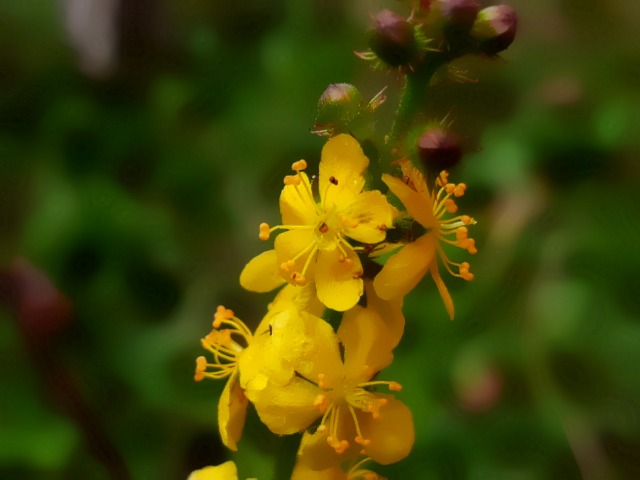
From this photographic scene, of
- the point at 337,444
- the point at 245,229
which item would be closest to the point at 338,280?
the point at 337,444

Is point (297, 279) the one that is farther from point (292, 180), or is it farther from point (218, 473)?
point (218, 473)

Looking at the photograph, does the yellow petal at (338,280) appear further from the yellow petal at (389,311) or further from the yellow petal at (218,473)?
the yellow petal at (218,473)

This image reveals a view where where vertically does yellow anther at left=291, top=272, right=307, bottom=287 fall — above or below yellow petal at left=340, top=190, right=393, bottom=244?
below

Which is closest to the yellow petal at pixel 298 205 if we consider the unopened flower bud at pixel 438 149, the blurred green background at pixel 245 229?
the unopened flower bud at pixel 438 149

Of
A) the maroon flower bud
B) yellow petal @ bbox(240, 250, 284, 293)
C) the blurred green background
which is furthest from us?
the blurred green background

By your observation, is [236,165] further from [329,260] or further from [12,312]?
[329,260]

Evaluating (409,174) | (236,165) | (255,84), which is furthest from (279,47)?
(409,174)

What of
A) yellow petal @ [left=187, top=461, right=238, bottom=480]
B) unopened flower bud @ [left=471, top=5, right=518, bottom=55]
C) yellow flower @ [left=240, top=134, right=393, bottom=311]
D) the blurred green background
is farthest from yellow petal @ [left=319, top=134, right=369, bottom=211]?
the blurred green background

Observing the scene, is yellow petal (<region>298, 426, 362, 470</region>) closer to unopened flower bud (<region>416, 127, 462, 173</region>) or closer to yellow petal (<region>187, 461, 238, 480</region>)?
yellow petal (<region>187, 461, 238, 480</region>)
